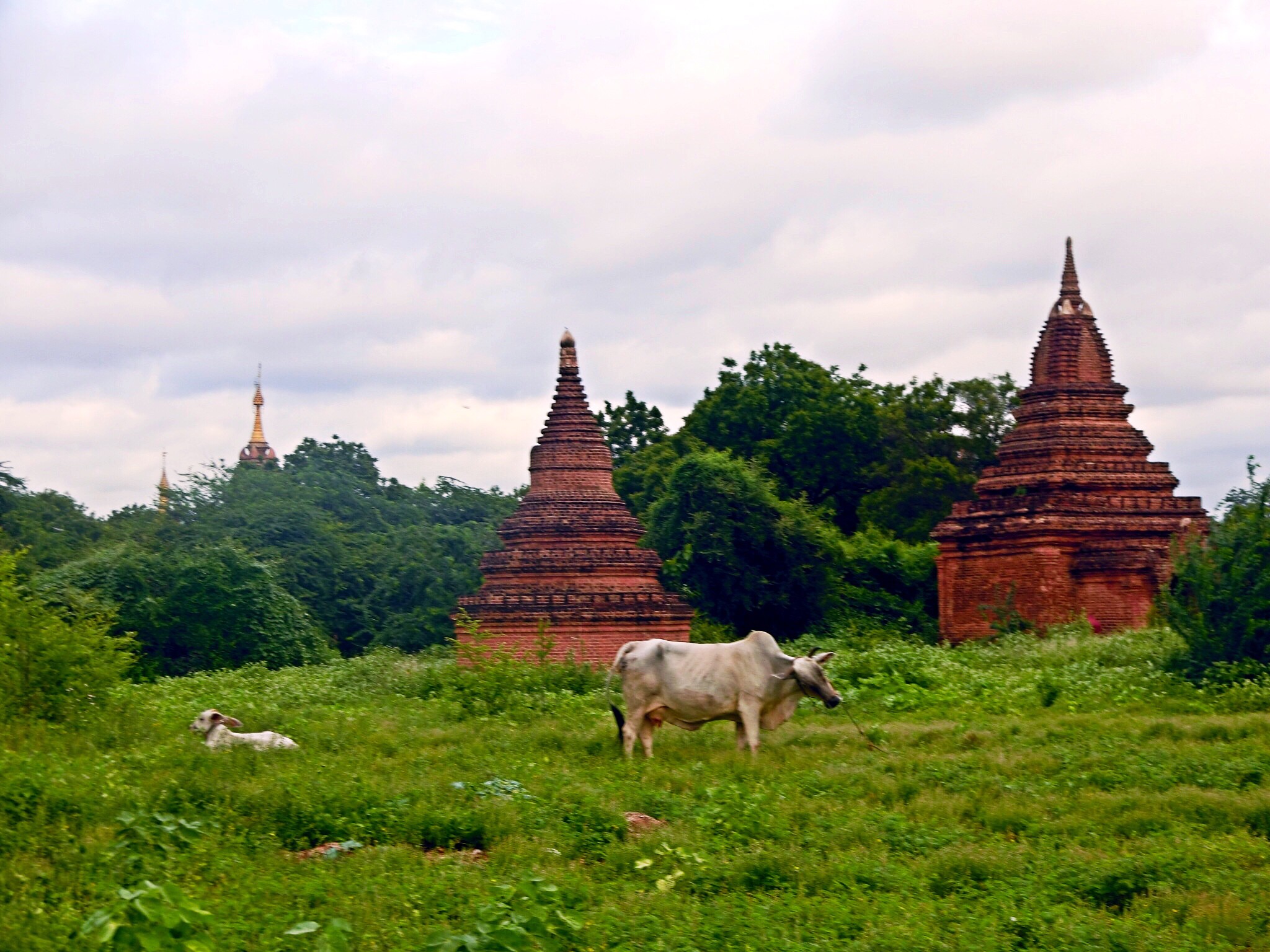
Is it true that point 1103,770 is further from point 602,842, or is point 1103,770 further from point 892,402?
point 892,402

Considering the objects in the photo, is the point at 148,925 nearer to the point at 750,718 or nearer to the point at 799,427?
the point at 750,718

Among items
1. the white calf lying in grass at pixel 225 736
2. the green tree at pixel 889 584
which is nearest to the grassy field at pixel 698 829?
the white calf lying in grass at pixel 225 736

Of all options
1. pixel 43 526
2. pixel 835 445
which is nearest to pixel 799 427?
pixel 835 445

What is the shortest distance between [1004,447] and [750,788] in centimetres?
2015

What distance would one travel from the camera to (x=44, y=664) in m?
16.1

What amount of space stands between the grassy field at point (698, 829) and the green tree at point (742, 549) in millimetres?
16102

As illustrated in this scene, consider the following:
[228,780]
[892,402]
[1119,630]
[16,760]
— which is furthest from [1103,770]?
[892,402]

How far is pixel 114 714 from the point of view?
54.0 feet

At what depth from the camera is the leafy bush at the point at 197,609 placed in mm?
32438

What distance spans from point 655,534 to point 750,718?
19449 millimetres

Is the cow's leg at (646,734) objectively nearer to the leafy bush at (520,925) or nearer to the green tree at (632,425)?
the leafy bush at (520,925)

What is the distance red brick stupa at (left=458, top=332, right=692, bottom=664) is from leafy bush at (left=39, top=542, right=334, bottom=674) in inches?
197

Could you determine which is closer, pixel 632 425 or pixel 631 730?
pixel 631 730

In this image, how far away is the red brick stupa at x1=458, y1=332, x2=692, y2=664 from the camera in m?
28.2
